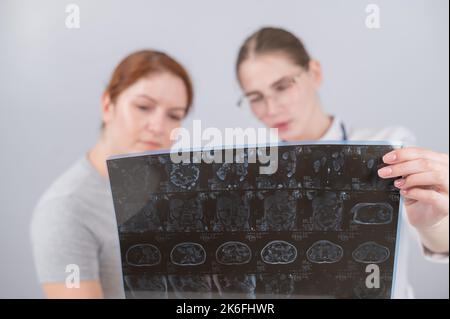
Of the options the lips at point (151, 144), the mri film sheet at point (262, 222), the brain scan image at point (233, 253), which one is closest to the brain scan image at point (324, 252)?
the mri film sheet at point (262, 222)

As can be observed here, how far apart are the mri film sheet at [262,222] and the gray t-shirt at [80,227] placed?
0.04 metres

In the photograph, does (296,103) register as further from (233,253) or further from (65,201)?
(65,201)

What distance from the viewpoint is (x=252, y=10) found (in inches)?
54.7

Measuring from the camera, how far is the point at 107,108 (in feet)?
4.66

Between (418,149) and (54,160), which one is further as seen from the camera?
(54,160)

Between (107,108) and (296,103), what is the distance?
546mm

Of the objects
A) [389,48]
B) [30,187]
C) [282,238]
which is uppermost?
[389,48]

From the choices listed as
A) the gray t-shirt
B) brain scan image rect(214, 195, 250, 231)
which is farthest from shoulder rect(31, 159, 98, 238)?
brain scan image rect(214, 195, 250, 231)

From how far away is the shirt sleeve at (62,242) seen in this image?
1.41m

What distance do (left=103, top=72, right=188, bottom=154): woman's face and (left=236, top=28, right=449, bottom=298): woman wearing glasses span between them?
7.5 inches

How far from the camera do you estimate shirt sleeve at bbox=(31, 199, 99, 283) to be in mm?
1414
